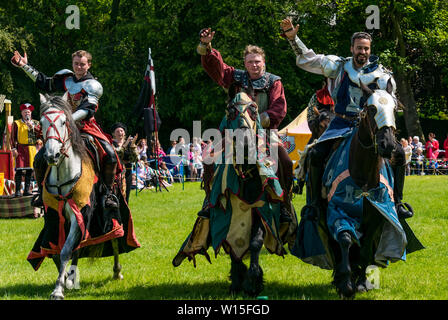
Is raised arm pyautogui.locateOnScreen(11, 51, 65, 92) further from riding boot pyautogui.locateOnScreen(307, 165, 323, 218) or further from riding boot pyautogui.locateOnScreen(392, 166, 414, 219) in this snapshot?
riding boot pyautogui.locateOnScreen(392, 166, 414, 219)

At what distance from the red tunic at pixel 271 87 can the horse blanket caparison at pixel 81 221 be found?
177 cm

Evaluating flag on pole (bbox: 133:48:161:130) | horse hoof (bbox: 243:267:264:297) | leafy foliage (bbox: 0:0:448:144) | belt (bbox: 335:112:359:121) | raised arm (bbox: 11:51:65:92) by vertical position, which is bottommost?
horse hoof (bbox: 243:267:264:297)

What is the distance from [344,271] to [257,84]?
2271 millimetres

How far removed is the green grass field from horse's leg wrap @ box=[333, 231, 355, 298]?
1.82 feet

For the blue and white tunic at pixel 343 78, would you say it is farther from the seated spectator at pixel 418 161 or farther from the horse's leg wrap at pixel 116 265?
the seated spectator at pixel 418 161

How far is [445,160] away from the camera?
2916cm

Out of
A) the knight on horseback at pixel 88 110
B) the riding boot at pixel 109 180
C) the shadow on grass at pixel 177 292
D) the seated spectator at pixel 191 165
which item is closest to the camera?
the shadow on grass at pixel 177 292

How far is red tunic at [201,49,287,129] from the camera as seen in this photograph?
7.26 m

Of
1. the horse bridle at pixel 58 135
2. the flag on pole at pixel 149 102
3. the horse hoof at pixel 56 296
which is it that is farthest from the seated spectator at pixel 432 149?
the horse hoof at pixel 56 296

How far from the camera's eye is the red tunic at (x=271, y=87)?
726 centimetres

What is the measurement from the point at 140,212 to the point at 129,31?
18.0 m

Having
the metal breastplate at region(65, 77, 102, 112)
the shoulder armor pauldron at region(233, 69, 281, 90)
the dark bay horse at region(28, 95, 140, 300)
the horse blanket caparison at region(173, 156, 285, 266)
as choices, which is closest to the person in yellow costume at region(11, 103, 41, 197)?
the metal breastplate at region(65, 77, 102, 112)

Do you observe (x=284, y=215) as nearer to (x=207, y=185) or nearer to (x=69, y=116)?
(x=207, y=185)

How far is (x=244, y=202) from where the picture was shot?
23.0 feet
